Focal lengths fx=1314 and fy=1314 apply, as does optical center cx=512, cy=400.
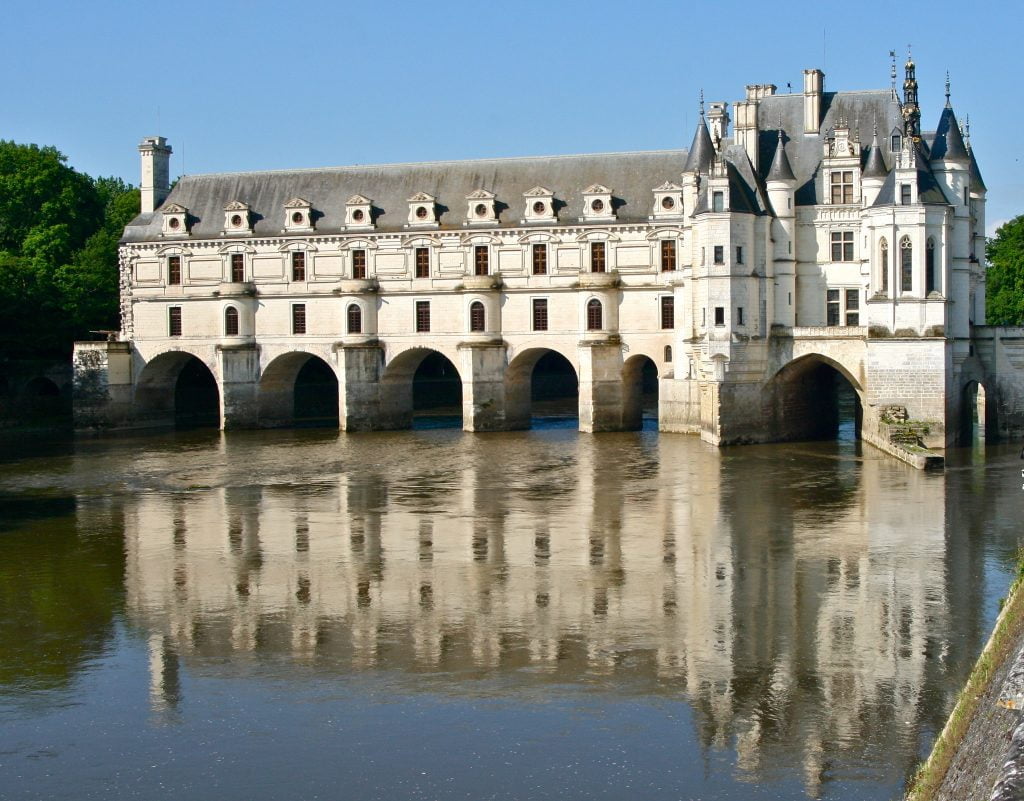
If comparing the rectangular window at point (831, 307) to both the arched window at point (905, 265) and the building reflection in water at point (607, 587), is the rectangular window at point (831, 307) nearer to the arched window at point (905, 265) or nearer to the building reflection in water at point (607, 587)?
Answer: the arched window at point (905, 265)

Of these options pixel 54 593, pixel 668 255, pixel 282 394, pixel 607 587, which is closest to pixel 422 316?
pixel 282 394

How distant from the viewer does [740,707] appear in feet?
54.4

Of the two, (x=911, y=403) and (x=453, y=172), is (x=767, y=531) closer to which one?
(x=911, y=403)

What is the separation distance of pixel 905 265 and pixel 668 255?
12083 mm

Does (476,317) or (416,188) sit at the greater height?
(416,188)

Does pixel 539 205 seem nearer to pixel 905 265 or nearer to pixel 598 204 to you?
pixel 598 204

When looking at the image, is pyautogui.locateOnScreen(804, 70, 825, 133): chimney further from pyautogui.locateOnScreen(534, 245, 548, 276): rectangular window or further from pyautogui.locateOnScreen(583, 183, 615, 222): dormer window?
pyautogui.locateOnScreen(534, 245, 548, 276): rectangular window

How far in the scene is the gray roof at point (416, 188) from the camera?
180ft

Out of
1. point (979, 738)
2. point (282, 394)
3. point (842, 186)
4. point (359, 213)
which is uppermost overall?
point (359, 213)

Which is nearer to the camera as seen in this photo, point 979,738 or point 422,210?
point 979,738

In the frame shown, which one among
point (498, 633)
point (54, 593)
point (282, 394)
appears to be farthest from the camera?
point (282, 394)

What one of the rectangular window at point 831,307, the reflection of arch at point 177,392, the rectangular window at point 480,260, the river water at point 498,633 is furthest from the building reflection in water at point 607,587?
the reflection of arch at point 177,392

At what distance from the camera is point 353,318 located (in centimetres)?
5728

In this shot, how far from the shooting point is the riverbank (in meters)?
10.9
